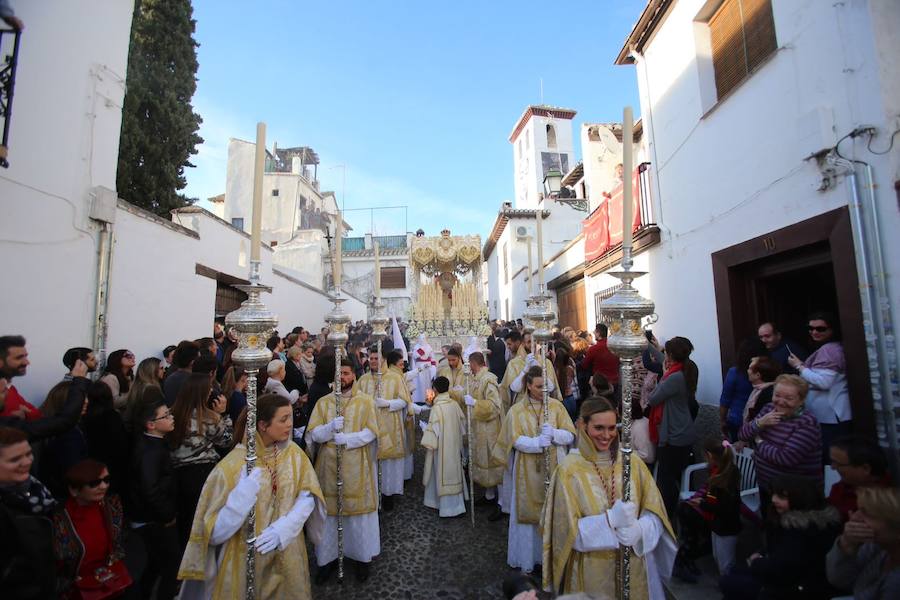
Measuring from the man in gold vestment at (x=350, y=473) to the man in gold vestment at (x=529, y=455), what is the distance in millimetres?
1159

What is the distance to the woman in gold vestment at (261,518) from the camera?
2.25m

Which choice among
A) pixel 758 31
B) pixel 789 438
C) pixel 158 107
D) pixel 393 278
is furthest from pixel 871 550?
pixel 393 278

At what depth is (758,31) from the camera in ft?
16.0

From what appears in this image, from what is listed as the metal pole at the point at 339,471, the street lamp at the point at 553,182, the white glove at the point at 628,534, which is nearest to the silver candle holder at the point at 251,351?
the metal pole at the point at 339,471

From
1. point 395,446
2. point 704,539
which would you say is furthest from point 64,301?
point 704,539

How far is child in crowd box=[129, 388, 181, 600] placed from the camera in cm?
259

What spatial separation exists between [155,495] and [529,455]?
268 cm

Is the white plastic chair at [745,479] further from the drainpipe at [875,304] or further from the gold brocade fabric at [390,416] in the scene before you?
the gold brocade fabric at [390,416]

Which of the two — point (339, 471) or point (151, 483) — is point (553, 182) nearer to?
point (339, 471)

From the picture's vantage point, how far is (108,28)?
18.7 ft

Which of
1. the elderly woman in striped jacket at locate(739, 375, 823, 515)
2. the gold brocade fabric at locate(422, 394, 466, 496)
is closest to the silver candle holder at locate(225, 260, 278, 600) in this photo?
the gold brocade fabric at locate(422, 394, 466, 496)

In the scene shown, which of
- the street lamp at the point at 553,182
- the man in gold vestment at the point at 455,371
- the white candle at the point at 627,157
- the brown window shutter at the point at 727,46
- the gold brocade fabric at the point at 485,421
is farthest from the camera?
the street lamp at the point at 553,182

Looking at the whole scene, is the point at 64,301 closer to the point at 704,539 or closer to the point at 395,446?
the point at 395,446

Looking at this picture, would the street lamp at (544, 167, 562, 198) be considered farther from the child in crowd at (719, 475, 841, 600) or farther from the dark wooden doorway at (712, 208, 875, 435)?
the child in crowd at (719, 475, 841, 600)
